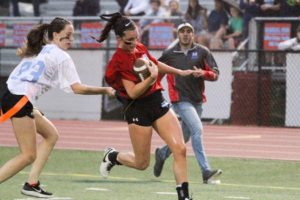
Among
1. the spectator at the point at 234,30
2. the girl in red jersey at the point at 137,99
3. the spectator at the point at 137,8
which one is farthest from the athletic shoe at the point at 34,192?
the spectator at the point at 137,8

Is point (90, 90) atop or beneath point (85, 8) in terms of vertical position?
atop

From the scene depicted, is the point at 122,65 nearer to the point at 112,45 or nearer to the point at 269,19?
the point at 269,19

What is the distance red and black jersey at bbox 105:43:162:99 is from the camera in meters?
10.6

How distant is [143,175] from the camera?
570 inches

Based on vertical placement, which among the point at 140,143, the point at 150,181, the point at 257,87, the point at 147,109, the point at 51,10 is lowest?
the point at 257,87

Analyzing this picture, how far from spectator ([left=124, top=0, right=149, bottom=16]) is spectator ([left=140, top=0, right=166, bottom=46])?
12.5 inches

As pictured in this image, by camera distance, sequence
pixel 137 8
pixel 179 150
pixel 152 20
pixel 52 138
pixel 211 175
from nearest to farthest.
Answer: pixel 179 150, pixel 52 138, pixel 211 175, pixel 152 20, pixel 137 8

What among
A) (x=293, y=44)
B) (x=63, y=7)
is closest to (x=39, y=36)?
(x=293, y=44)

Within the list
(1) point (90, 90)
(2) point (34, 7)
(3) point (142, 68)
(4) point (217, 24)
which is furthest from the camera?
(2) point (34, 7)

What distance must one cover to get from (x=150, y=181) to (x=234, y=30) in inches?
446

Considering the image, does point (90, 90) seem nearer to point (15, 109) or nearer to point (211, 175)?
point (15, 109)

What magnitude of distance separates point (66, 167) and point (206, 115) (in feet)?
31.1

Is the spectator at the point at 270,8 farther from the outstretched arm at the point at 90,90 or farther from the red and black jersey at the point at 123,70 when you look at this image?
the outstretched arm at the point at 90,90

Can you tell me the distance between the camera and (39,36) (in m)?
11.1
